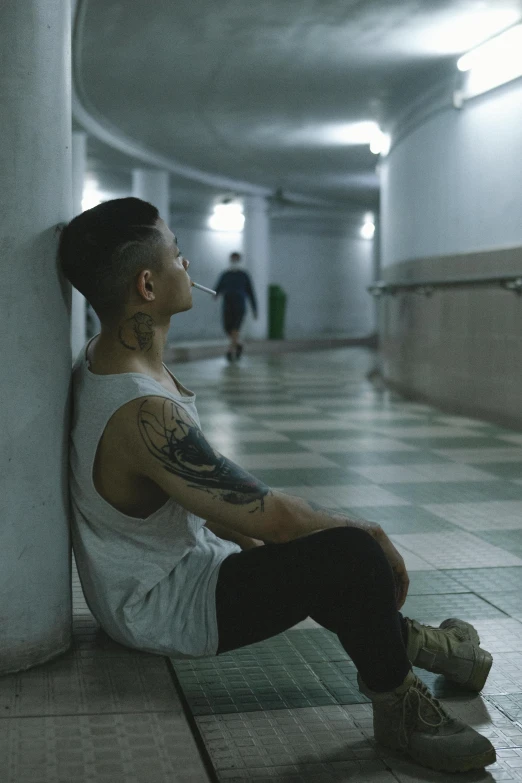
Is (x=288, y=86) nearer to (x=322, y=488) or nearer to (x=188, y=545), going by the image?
(x=322, y=488)

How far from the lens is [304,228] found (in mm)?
31531

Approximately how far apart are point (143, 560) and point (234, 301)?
17547mm

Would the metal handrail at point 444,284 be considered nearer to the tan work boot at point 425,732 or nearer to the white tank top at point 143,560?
the white tank top at point 143,560

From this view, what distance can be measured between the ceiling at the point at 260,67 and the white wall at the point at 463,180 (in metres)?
0.73

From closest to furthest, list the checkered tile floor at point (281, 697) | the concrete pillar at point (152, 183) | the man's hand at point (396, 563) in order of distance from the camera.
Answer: the checkered tile floor at point (281, 697) → the man's hand at point (396, 563) → the concrete pillar at point (152, 183)

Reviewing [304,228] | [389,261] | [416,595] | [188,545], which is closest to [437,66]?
[389,261]

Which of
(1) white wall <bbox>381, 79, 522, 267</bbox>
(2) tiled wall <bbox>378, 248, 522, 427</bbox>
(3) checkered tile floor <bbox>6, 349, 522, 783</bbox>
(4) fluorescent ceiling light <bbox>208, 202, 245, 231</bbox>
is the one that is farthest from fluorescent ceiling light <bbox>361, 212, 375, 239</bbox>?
(3) checkered tile floor <bbox>6, 349, 522, 783</bbox>

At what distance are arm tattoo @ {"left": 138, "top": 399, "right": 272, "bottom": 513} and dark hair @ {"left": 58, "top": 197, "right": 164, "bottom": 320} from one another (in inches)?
14.4

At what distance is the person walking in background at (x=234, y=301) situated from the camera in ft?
65.4

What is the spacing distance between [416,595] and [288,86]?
10.8 metres

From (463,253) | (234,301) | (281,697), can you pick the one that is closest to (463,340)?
(463,253)

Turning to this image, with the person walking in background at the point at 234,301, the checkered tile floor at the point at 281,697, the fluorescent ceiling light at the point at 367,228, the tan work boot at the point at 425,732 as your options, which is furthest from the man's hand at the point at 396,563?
the fluorescent ceiling light at the point at 367,228

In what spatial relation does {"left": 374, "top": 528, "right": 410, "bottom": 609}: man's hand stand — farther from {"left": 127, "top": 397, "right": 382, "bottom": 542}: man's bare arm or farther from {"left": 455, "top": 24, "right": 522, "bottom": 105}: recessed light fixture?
{"left": 455, "top": 24, "right": 522, "bottom": 105}: recessed light fixture

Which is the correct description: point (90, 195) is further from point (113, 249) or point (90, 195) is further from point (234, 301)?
point (113, 249)
